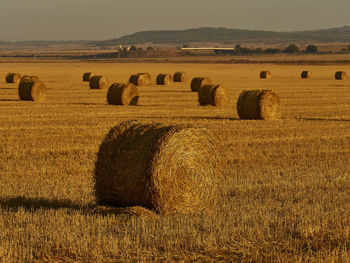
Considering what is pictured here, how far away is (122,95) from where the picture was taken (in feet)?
96.1

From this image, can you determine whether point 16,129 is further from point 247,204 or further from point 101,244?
point 101,244

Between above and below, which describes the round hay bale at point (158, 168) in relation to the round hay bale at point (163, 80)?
above

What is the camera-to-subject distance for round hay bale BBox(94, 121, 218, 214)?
9.30 m

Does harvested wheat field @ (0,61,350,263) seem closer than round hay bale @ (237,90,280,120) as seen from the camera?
Yes

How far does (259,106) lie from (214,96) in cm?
576

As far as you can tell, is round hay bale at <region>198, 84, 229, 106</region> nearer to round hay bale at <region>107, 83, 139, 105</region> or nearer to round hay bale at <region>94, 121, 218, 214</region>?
round hay bale at <region>107, 83, 139, 105</region>

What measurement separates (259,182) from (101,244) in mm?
5179

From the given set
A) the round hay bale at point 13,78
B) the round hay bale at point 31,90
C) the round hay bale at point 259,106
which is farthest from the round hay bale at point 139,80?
the round hay bale at point 259,106

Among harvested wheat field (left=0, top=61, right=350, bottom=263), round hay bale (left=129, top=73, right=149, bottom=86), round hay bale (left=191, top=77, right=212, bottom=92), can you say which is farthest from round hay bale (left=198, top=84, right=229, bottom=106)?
round hay bale (left=129, top=73, right=149, bottom=86)

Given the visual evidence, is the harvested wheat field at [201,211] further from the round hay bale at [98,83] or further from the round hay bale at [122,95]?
the round hay bale at [98,83]

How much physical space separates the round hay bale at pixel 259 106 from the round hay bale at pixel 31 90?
1185 cm

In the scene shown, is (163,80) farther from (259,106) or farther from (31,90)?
(259,106)

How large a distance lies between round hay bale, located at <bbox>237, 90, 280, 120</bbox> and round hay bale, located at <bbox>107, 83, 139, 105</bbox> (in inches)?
289

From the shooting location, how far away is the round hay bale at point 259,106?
2312cm
